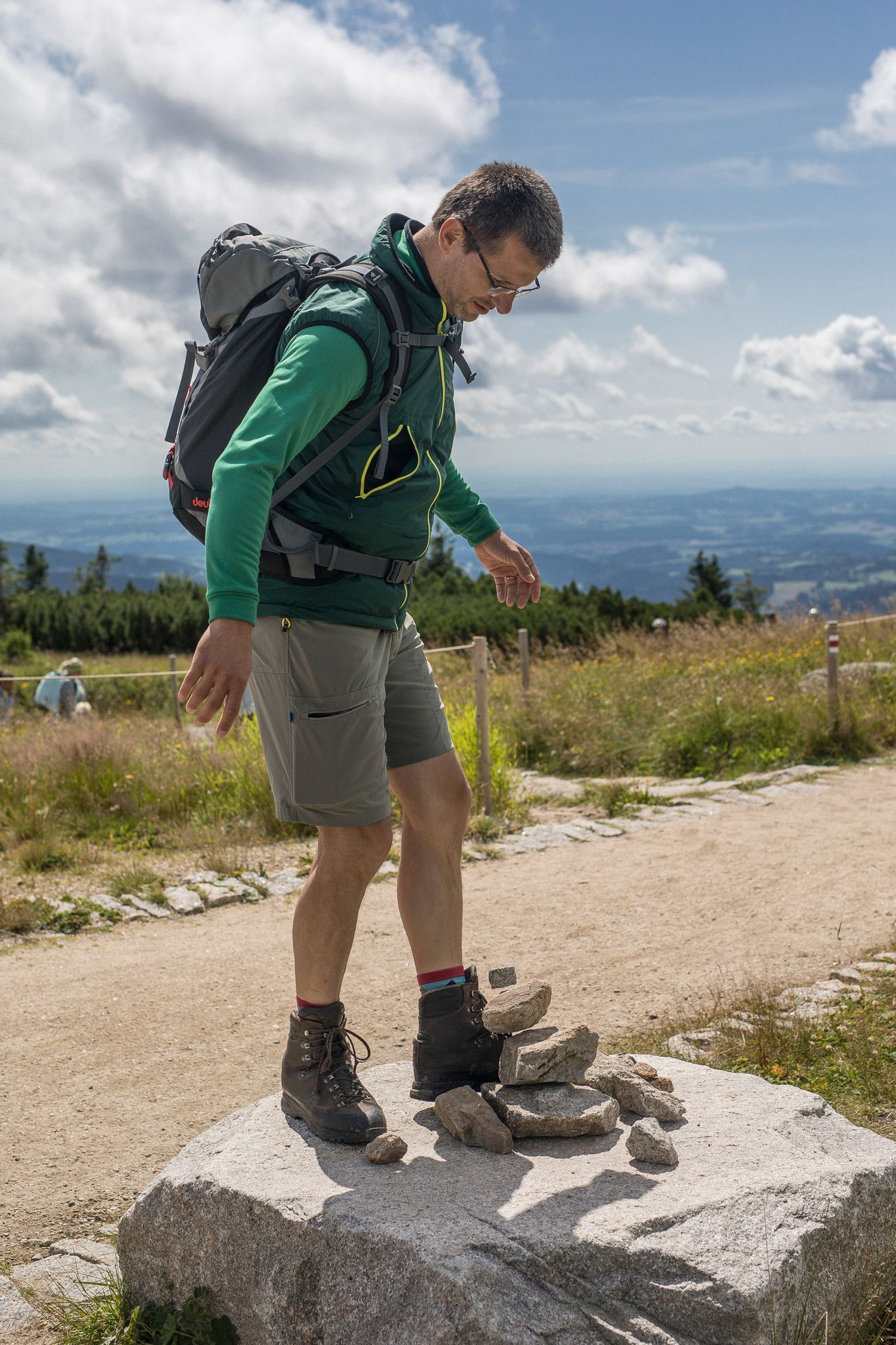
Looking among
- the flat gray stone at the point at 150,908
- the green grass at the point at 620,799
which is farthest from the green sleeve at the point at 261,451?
the green grass at the point at 620,799

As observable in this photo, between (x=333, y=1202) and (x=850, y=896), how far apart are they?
4197 mm

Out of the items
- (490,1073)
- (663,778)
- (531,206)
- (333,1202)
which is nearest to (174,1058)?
(490,1073)

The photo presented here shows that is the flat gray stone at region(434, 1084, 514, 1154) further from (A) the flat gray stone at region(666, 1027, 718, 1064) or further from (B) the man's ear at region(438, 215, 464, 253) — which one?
(B) the man's ear at region(438, 215, 464, 253)

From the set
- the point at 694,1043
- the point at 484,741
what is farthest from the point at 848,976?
the point at 484,741

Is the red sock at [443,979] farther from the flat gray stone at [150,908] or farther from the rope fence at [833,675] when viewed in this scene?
the rope fence at [833,675]

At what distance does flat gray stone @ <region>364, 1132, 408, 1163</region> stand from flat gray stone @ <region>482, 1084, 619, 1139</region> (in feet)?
0.89

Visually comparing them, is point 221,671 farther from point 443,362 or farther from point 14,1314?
point 14,1314

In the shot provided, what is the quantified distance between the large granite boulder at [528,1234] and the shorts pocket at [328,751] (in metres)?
0.79

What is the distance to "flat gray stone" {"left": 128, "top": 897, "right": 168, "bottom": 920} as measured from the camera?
5.91m

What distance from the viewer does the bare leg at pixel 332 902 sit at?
2.57m

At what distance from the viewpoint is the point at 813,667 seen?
11773 millimetres

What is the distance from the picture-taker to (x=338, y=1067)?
8.52 ft

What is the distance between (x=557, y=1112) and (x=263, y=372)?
1.78 metres

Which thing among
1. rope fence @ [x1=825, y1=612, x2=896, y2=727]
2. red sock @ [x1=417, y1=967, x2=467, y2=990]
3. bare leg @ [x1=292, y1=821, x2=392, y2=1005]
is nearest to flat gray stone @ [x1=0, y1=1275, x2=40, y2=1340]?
bare leg @ [x1=292, y1=821, x2=392, y2=1005]
